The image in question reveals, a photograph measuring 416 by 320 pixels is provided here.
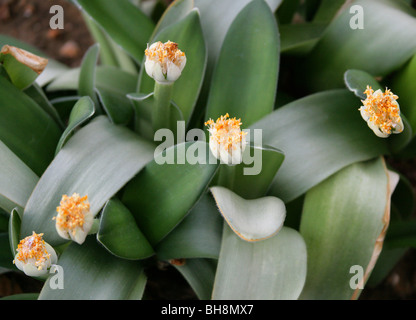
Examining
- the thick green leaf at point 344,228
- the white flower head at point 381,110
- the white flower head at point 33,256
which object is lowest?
the thick green leaf at point 344,228

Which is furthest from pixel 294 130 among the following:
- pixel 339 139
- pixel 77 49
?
pixel 77 49

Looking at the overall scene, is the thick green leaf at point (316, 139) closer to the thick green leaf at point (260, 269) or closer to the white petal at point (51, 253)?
the thick green leaf at point (260, 269)

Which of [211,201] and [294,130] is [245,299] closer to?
[211,201]

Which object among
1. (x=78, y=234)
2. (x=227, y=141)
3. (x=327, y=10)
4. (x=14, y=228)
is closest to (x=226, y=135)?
→ (x=227, y=141)

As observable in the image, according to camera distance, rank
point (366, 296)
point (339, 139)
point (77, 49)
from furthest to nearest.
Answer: point (77, 49)
point (366, 296)
point (339, 139)

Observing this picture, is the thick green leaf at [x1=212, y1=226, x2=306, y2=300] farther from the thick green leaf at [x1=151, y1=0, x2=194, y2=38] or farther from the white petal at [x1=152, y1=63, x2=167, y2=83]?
the thick green leaf at [x1=151, y1=0, x2=194, y2=38]

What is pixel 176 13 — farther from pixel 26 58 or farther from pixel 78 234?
pixel 78 234

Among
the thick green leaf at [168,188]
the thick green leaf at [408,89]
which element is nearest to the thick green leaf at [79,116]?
the thick green leaf at [168,188]
